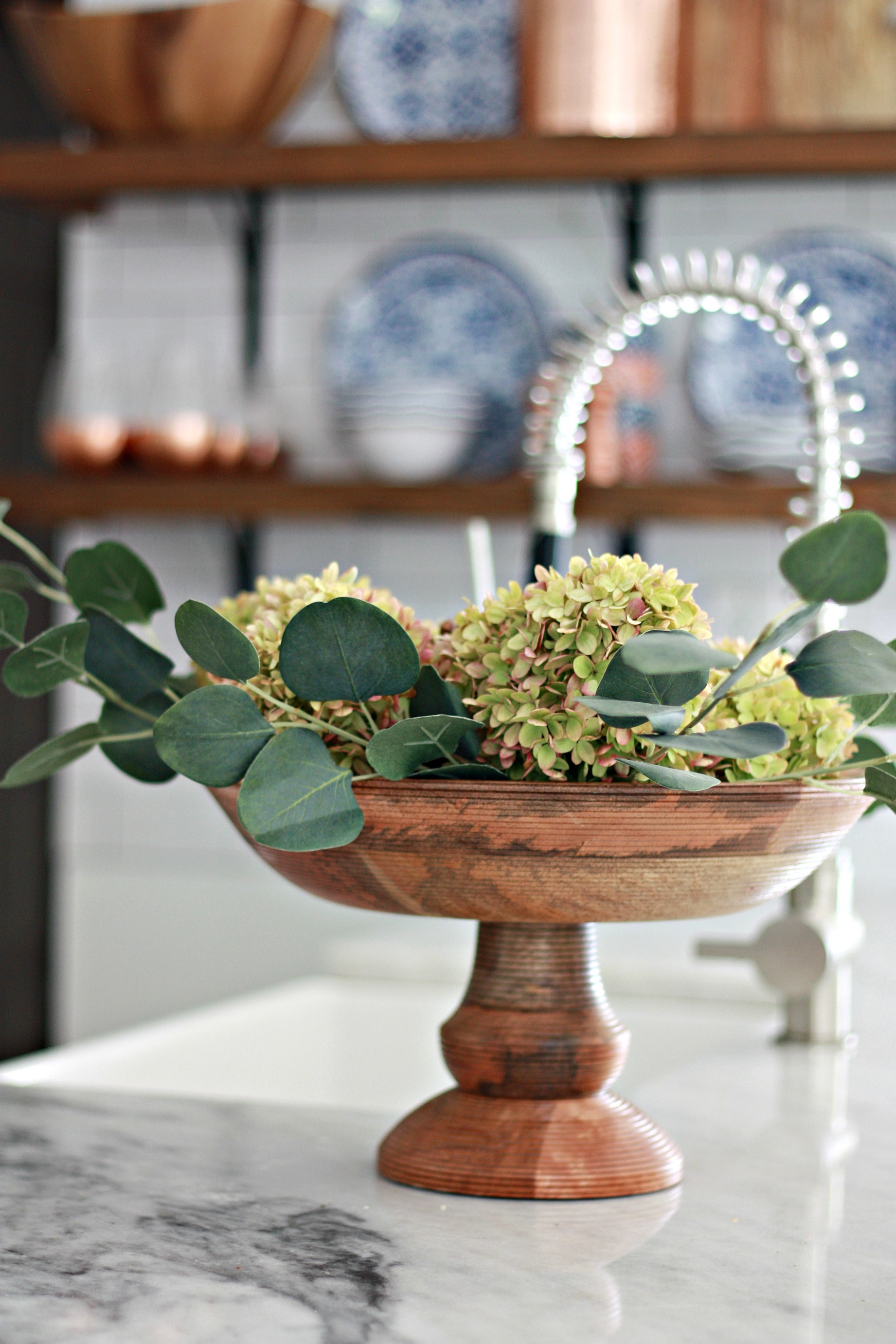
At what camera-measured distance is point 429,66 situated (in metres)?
2.26

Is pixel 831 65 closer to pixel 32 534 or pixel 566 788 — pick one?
pixel 32 534

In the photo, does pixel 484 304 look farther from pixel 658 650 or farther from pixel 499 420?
pixel 658 650

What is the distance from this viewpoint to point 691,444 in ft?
7.43

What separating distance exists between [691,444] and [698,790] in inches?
69.6

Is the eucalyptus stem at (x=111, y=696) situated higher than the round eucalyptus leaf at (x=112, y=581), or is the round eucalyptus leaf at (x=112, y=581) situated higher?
the round eucalyptus leaf at (x=112, y=581)

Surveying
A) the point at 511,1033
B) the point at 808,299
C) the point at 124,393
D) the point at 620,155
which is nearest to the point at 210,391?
the point at 124,393

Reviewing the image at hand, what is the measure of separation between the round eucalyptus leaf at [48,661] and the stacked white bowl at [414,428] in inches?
56.1

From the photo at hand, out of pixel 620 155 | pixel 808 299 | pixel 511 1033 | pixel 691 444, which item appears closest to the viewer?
pixel 511 1033

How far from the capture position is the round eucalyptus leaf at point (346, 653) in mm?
564

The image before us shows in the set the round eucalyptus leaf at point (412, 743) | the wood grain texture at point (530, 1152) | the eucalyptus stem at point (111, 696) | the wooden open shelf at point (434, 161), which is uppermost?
the wooden open shelf at point (434, 161)

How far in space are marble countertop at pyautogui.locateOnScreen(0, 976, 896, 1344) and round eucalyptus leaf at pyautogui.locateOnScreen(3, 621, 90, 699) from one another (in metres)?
0.21

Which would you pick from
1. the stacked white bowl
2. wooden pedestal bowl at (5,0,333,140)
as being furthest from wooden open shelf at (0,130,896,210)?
the stacked white bowl

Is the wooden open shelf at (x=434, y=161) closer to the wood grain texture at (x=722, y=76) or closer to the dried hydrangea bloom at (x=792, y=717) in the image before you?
the wood grain texture at (x=722, y=76)

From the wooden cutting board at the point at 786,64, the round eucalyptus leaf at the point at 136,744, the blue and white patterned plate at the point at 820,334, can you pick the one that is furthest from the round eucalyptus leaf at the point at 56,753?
the wooden cutting board at the point at 786,64
